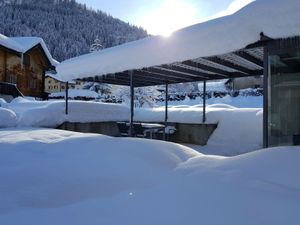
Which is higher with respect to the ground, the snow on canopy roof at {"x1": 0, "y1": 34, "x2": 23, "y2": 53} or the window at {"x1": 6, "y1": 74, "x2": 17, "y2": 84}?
the snow on canopy roof at {"x1": 0, "y1": 34, "x2": 23, "y2": 53}

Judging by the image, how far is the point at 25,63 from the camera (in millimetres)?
27938

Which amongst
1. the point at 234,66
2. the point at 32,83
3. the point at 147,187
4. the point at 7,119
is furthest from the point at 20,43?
the point at 147,187

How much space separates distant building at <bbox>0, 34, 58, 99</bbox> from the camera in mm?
25278

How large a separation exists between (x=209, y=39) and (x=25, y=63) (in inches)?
972

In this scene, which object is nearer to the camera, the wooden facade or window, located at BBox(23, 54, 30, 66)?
the wooden facade

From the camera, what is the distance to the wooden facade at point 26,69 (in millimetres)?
25797

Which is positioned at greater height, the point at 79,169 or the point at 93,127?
the point at 93,127

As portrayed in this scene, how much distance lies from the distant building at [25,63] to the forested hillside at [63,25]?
28.5 metres

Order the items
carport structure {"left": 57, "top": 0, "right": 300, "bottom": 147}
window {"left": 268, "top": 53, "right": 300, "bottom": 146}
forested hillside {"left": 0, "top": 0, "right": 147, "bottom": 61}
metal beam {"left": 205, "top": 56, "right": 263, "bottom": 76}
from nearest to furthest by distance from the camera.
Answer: carport structure {"left": 57, "top": 0, "right": 300, "bottom": 147}, window {"left": 268, "top": 53, "right": 300, "bottom": 146}, metal beam {"left": 205, "top": 56, "right": 263, "bottom": 76}, forested hillside {"left": 0, "top": 0, "right": 147, "bottom": 61}

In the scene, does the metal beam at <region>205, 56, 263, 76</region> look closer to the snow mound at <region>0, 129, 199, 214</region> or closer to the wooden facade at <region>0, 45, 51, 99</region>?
the snow mound at <region>0, 129, 199, 214</region>

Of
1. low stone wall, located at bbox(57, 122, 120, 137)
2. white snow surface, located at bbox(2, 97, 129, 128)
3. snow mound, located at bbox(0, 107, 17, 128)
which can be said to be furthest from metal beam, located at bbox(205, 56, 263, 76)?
snow mound, located at bbox(0, 107, 17, 128)

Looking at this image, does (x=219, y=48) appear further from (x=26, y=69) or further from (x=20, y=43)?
(x=26, y=69)

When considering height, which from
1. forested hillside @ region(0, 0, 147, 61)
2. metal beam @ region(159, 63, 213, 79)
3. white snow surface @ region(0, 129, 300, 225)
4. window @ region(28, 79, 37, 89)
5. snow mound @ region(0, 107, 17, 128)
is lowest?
white snow surface @ region(0, 129, 300, 225)

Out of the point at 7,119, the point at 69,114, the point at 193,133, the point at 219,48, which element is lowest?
the point at 193,133
